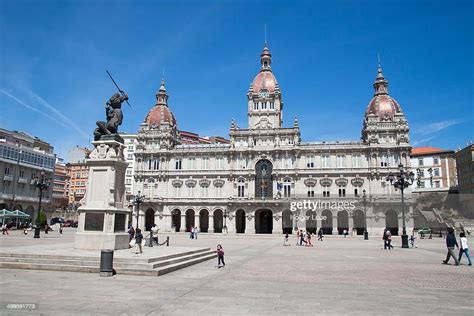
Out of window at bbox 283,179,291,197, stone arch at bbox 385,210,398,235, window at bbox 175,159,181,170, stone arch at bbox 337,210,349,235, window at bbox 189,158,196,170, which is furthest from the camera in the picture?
window at bbox 175,159,181,170

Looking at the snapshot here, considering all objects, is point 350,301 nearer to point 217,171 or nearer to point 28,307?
point 28,307

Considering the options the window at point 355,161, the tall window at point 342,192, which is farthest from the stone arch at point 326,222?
the window at point 355,161

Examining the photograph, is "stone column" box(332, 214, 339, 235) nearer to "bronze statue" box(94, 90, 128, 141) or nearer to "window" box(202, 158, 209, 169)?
"window" box(202, 158, 209, 169)

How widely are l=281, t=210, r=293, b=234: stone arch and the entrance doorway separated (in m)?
3.48

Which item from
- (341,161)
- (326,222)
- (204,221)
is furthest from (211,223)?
(341,161)

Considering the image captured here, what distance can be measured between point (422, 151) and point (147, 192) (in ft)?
223

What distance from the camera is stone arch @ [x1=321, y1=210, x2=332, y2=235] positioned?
6156 centimetres

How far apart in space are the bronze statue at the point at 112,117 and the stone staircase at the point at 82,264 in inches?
246

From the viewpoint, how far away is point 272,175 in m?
64.1

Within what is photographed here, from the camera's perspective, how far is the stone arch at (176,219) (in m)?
67.3

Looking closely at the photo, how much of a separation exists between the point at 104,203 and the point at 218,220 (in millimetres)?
52829

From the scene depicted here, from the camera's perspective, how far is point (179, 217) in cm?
6912

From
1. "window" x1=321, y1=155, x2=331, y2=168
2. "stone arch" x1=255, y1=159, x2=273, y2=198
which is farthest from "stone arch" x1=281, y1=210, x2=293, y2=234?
"window" x1=321, y1=155, x2=331, y2=168

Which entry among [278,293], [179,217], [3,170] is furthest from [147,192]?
[278,293]
